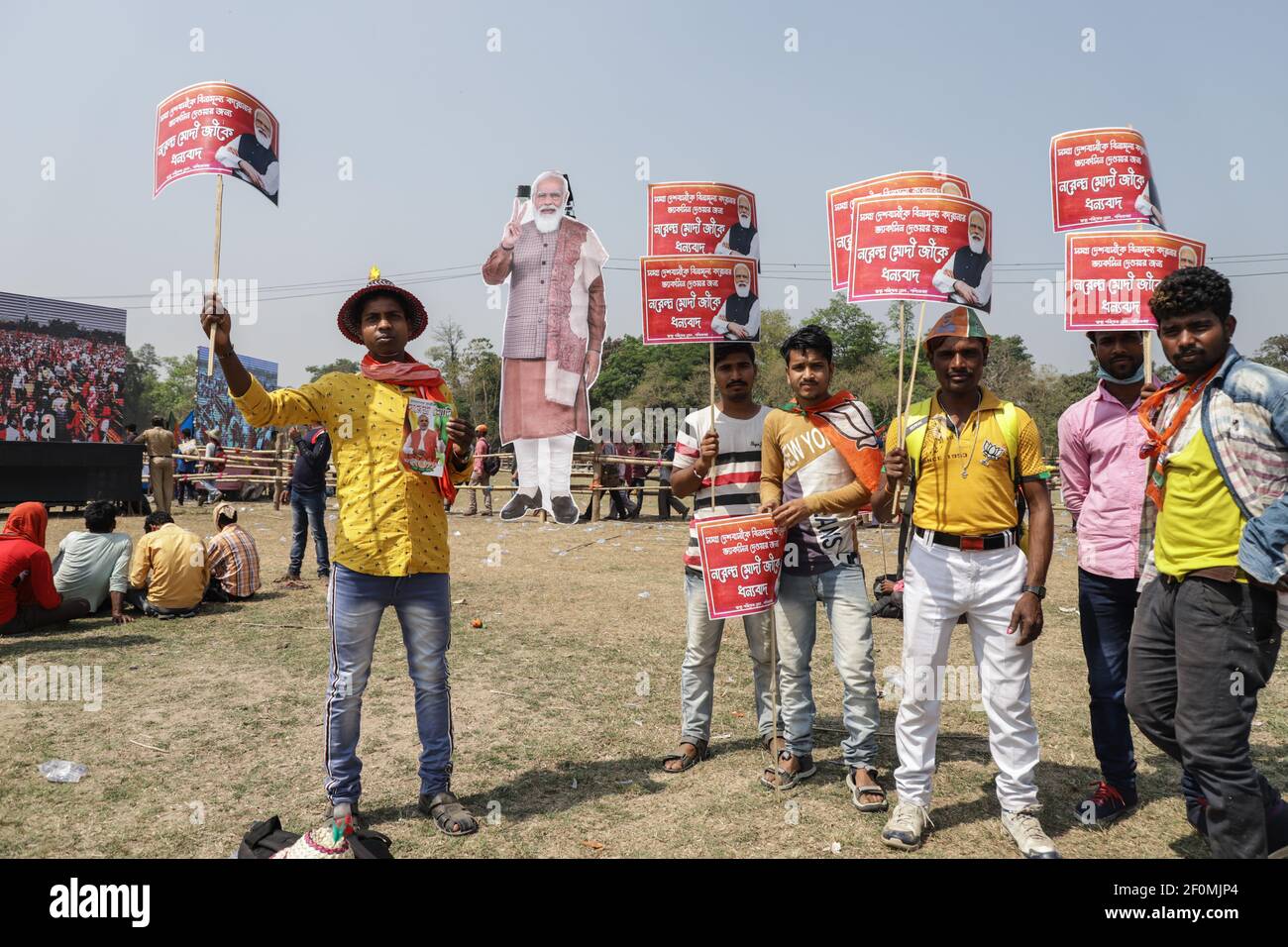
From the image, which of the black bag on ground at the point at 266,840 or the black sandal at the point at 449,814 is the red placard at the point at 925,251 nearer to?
the black sandal at the point at 449,814

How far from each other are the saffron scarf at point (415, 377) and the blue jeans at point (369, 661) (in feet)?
1.32

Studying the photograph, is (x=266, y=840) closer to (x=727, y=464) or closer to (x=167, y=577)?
(x=727, y=464)

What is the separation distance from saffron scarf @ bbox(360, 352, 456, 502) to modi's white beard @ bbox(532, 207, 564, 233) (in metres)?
4.16

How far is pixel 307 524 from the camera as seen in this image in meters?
9.13

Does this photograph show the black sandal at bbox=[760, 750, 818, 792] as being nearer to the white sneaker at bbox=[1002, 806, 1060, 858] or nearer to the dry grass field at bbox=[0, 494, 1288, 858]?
the dry grass field at bbox=[0, 494, 1288, 858]

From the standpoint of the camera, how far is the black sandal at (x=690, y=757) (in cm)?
415

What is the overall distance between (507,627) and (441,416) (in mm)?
4109

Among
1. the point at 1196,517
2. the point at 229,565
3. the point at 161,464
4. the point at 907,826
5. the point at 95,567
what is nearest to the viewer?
the point at 1196,517

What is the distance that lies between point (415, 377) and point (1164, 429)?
286 cm

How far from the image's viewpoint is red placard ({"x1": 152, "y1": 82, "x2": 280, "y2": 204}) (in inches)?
154

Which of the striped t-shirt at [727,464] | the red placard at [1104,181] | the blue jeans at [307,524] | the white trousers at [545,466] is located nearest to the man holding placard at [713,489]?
the striped t-shirt at [727,464]

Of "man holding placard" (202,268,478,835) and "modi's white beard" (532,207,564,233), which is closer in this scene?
"man holding placard" (202,268,478,835)

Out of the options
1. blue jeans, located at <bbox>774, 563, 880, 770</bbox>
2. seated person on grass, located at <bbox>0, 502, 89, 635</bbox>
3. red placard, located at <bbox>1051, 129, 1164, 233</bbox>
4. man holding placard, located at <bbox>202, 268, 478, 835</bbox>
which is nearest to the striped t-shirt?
blue jeans, located at <bbox>774, 563, 880, 770</bbox>

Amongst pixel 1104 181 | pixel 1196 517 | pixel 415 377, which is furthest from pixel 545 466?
pixel 1196 517
